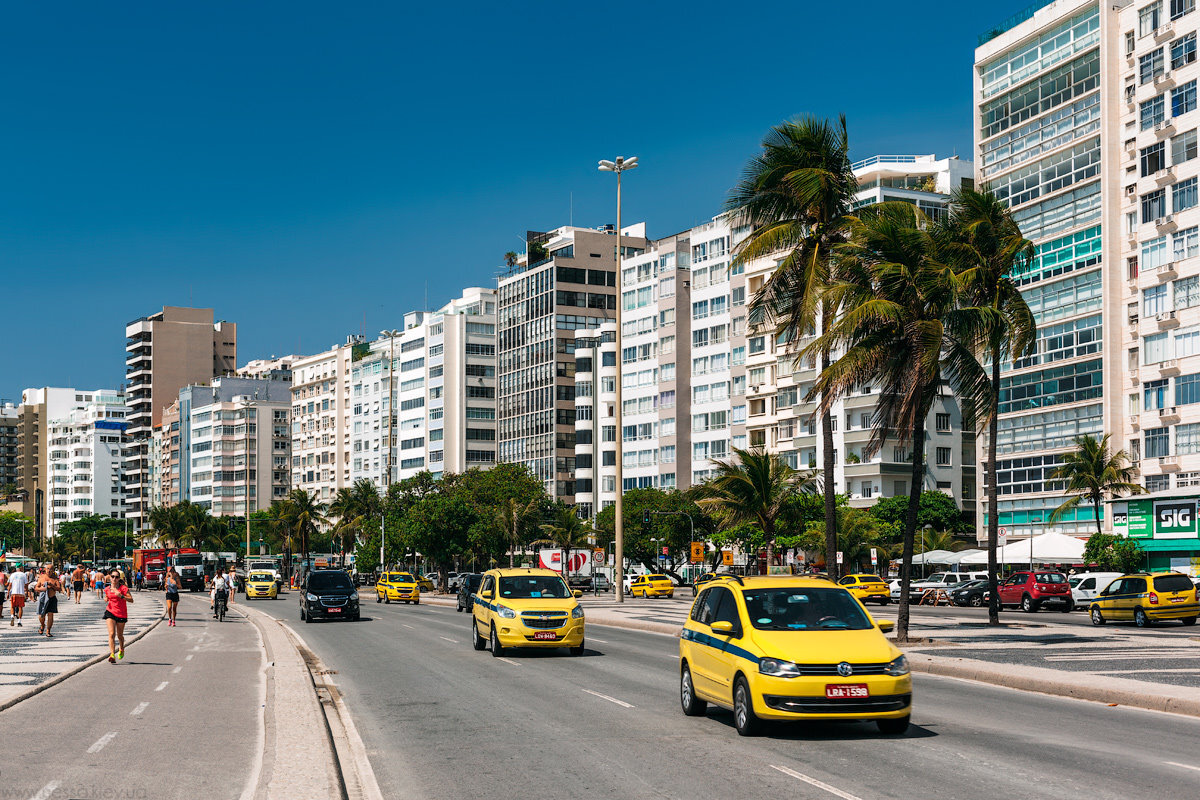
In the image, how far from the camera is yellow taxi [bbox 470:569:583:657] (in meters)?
27.0

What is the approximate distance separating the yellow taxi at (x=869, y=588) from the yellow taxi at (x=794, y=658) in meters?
46.8

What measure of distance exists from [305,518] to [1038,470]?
283ft

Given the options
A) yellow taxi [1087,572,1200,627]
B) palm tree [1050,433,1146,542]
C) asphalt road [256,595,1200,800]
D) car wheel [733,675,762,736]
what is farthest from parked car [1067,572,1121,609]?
car wheel [733,675,762,736]

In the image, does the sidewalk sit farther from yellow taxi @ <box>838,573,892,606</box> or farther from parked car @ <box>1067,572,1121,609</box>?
parked car @ <box>1067,572,1121,609</box>

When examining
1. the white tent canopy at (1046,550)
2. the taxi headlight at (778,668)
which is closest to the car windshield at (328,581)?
the white tent canopy at (1046,550)

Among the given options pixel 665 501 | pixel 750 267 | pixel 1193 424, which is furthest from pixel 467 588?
pixel 750 267

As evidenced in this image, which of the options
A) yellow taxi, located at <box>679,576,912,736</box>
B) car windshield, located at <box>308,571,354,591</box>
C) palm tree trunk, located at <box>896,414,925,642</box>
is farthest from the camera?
car windshield, located at <box>308,571,354,591</box>

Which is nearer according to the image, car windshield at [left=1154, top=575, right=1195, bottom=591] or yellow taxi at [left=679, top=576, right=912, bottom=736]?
yellow taxi at [left=679, top=576, right=912, bottom=736]

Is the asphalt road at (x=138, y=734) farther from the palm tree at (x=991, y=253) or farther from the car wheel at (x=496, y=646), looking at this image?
the palm tree at (x=991, y=253)

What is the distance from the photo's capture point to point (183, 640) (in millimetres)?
34344

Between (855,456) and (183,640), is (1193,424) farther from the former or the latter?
(183,640)

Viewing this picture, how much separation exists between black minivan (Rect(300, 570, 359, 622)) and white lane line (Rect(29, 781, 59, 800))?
33.9 meters

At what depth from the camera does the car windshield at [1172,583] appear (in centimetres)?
4078

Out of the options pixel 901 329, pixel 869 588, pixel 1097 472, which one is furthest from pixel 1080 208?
pixel 901 329
